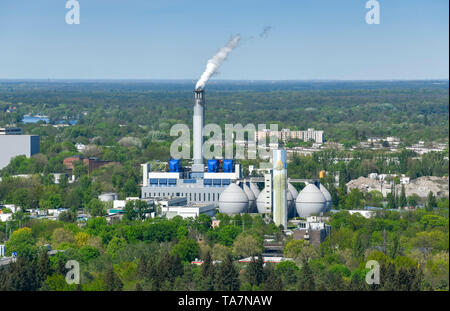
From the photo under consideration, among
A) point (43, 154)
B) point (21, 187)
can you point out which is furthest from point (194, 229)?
point (43, 154)

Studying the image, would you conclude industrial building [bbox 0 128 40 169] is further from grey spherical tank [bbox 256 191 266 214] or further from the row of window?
grey spherical tank [bbox 256 191 266 214]

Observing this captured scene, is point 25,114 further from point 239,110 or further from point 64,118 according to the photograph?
point 239,110

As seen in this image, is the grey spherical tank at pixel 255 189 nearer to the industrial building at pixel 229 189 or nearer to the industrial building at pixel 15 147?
the industrial building at pixel 229 189

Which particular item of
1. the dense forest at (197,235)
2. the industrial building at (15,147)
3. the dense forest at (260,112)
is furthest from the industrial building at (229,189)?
the dense forest at (260,112)

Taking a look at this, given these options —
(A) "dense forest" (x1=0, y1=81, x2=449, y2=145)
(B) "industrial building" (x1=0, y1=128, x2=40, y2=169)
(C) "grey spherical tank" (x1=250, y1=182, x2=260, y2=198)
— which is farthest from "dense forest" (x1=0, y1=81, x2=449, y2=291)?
(A) "dense forest" (x1=0, y1=81, x2=449, y2=145)

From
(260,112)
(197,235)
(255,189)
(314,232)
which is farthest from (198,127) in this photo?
(260,112)
